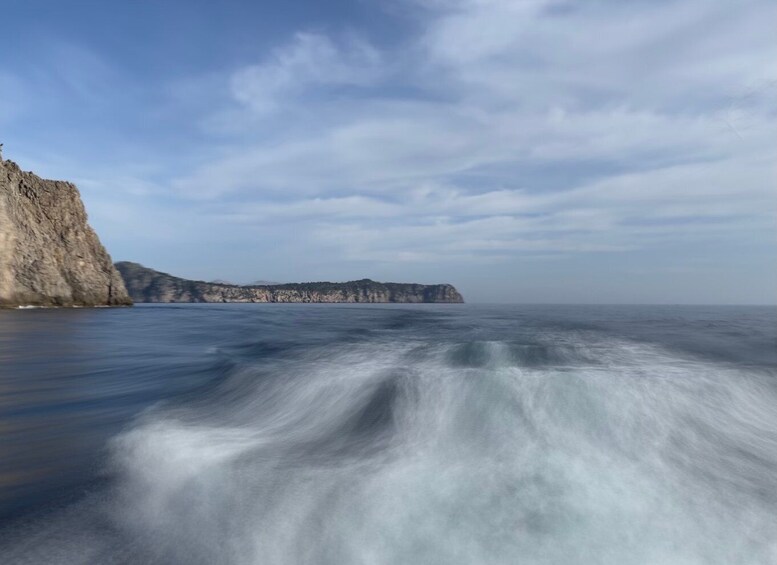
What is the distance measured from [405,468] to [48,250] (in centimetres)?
7388

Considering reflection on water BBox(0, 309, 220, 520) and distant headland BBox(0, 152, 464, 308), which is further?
distant headland BBox(0, 152, 464, 308)

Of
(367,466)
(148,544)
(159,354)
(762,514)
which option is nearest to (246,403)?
(367,466)

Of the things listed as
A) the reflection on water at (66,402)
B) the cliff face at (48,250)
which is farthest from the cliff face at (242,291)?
the reflection on water at (66,402)

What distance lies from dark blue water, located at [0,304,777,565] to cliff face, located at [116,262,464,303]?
6713 inches

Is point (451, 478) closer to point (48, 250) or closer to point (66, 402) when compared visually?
point (66, 402)

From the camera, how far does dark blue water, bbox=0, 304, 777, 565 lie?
3777mm

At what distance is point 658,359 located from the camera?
11.3m

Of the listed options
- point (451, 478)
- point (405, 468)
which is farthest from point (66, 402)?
point (451, 478)

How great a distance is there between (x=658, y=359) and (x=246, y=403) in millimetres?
10703

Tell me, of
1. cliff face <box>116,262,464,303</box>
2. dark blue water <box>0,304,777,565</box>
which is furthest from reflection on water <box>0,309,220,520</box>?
cliff face <box>116,262,464,303</box>

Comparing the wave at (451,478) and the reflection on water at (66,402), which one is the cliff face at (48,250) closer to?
the reflection on water at (66,402)

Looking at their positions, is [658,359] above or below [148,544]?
above

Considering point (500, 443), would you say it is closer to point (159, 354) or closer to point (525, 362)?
point (525, 362)

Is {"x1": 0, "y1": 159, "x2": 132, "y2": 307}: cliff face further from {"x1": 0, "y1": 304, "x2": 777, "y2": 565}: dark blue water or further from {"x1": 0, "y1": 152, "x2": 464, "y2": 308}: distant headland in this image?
{"x1": 0, "y1": 304, "x2": 777, "y2": 565}: dark blue water
